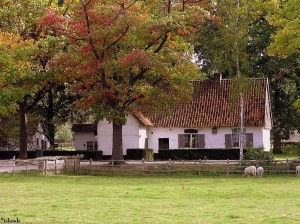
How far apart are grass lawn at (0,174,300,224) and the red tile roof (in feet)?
58.1

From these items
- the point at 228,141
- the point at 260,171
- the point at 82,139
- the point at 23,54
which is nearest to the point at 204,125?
the point at 228,141

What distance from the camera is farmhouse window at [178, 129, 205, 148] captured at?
49125mm

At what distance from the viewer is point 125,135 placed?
162ft

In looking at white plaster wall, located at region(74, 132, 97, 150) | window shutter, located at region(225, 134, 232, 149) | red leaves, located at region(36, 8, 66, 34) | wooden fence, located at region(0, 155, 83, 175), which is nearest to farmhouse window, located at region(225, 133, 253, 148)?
window shutter, located at region(225, 134, 232, 149)

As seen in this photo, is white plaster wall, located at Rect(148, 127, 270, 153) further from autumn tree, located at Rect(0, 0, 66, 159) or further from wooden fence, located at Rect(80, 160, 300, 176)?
wooden fence, located at Rect(80, 160, 300, 176)

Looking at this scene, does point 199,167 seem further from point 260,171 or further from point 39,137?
A: point 39,137

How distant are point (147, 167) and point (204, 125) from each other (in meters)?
13.8

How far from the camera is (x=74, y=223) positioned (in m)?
14.7

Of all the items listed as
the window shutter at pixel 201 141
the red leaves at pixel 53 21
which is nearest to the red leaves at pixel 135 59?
the red leaves at pixel 53 21

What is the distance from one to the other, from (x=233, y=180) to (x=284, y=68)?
2611 cm

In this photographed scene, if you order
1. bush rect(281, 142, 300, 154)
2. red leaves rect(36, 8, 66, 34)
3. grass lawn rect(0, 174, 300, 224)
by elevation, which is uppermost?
red leaves rect(36, 8, 66, 34)

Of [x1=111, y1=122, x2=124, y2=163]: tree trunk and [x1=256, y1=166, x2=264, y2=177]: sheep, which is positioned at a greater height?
[x1=111, y1=122, x2=124, y2=163]: tree trunk

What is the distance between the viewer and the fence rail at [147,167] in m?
34.5

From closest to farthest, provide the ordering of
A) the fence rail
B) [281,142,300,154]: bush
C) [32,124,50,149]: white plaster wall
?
the fence rail < [32,124,50,149]: white plaster wall < [281,142,300,154]: bush
